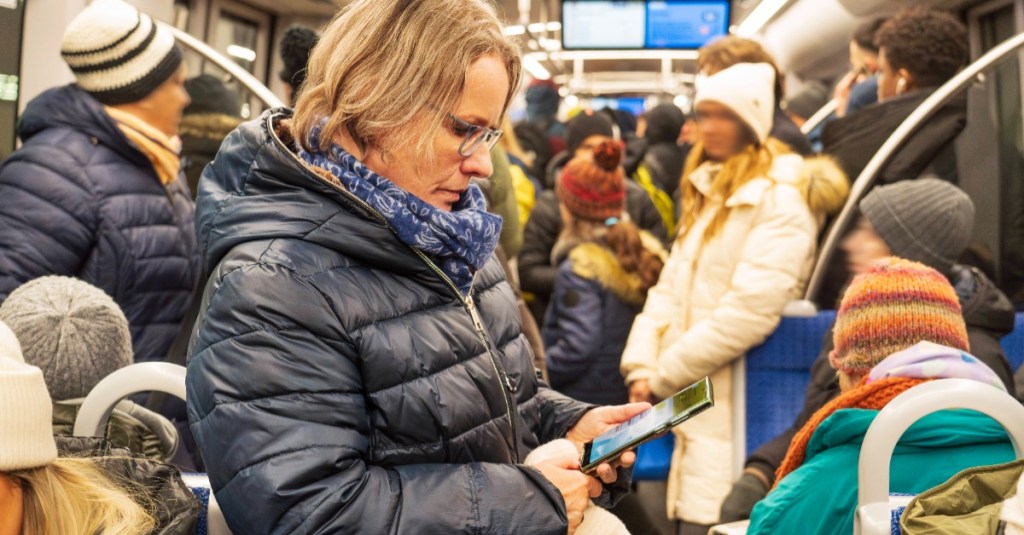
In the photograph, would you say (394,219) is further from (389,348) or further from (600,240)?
(600,240)

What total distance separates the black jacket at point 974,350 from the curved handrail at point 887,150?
75 cm

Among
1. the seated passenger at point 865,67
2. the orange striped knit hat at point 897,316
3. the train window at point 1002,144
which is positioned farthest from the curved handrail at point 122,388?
the seated passenger at point 865,67

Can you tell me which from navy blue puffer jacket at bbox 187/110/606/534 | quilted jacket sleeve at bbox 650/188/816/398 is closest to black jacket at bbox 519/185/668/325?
quilted jacket sleeve at bbox 650/188/816/398

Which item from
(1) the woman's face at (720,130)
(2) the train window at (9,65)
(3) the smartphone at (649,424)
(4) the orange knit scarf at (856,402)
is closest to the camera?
(3) the smartphone at (649,424)

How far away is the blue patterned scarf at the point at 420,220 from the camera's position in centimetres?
167

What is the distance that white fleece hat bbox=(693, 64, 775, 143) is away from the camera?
12.6ft

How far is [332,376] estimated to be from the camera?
154cm

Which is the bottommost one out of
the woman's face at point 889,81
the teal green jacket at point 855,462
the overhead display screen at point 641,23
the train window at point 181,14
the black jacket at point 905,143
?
the teal green jacket at point 855,462

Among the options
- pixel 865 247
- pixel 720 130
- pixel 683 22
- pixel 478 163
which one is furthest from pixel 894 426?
pixel 683 22

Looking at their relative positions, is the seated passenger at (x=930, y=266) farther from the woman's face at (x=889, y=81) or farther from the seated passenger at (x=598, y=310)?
the seated passenger at (x=598, y=310)

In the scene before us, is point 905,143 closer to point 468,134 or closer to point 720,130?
point 720,130

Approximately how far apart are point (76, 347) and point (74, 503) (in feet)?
2.13

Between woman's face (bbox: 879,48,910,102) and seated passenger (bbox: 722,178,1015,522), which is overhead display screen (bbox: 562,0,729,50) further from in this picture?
seated passenger (bbox: 722,178,1015,522)

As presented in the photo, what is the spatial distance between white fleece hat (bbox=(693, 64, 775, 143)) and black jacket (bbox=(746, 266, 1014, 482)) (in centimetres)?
95
